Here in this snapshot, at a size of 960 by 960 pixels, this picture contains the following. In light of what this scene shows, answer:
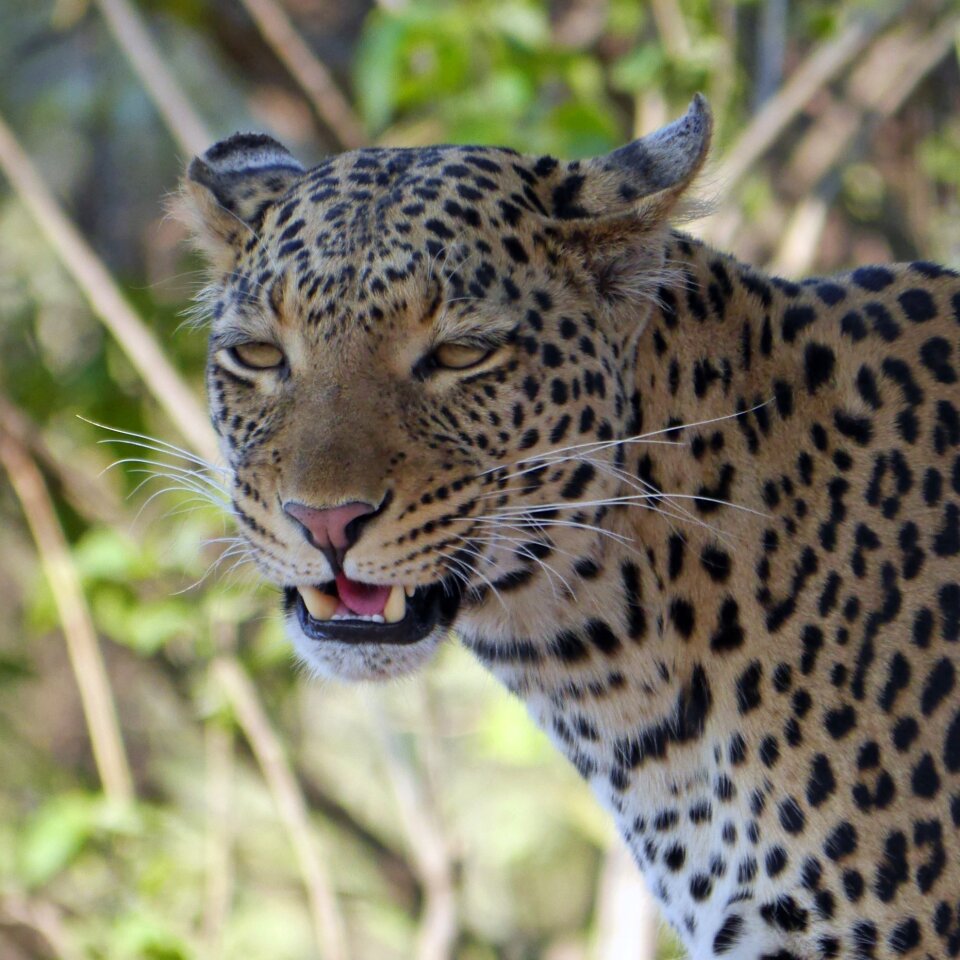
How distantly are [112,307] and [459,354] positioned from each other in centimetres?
355

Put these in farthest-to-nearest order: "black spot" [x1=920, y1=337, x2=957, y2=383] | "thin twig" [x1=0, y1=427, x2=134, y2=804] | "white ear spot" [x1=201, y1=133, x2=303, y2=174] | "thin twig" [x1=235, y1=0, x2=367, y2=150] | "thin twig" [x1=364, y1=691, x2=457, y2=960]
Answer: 1. "thin twig" [x1=235, y1=0, x2=367, y2=150]
2. "thin twig" [x1=364, y1=691, x2=457, y2=960]
3. "thin twig" [x1=0, y1=427, x2=134, y2=804]
4. "white ear spot" [x1=201, y1=133, x2=303, y2=174]
5. "black spot" [x1=920, y1=337, x2=957, y2=383]

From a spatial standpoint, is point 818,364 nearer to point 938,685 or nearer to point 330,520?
point 938,685

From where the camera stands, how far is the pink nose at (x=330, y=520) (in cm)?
307

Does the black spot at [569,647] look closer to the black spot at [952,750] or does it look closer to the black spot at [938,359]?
the black spot at [952,750]

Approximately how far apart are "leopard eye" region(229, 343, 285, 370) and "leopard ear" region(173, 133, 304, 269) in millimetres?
310

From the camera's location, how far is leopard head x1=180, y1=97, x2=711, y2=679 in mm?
3170

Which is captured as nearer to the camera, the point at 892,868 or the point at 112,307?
the point at 892,868

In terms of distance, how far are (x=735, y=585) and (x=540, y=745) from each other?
3482 millimetres

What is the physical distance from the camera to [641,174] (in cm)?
340

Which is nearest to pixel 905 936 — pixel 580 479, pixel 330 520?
pixel 580 479

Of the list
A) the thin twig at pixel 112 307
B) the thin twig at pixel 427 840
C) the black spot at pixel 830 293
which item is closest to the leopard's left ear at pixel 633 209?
the black spot at pixel 830 293

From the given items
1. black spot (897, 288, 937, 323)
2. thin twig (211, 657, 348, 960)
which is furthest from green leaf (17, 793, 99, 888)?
black spot (897, 288, 937, 323)

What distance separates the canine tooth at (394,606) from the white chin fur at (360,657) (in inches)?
2.4

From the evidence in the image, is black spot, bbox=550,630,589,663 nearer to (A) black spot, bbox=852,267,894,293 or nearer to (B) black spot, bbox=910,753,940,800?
(B) black spot, bbox=910,753,940,800
